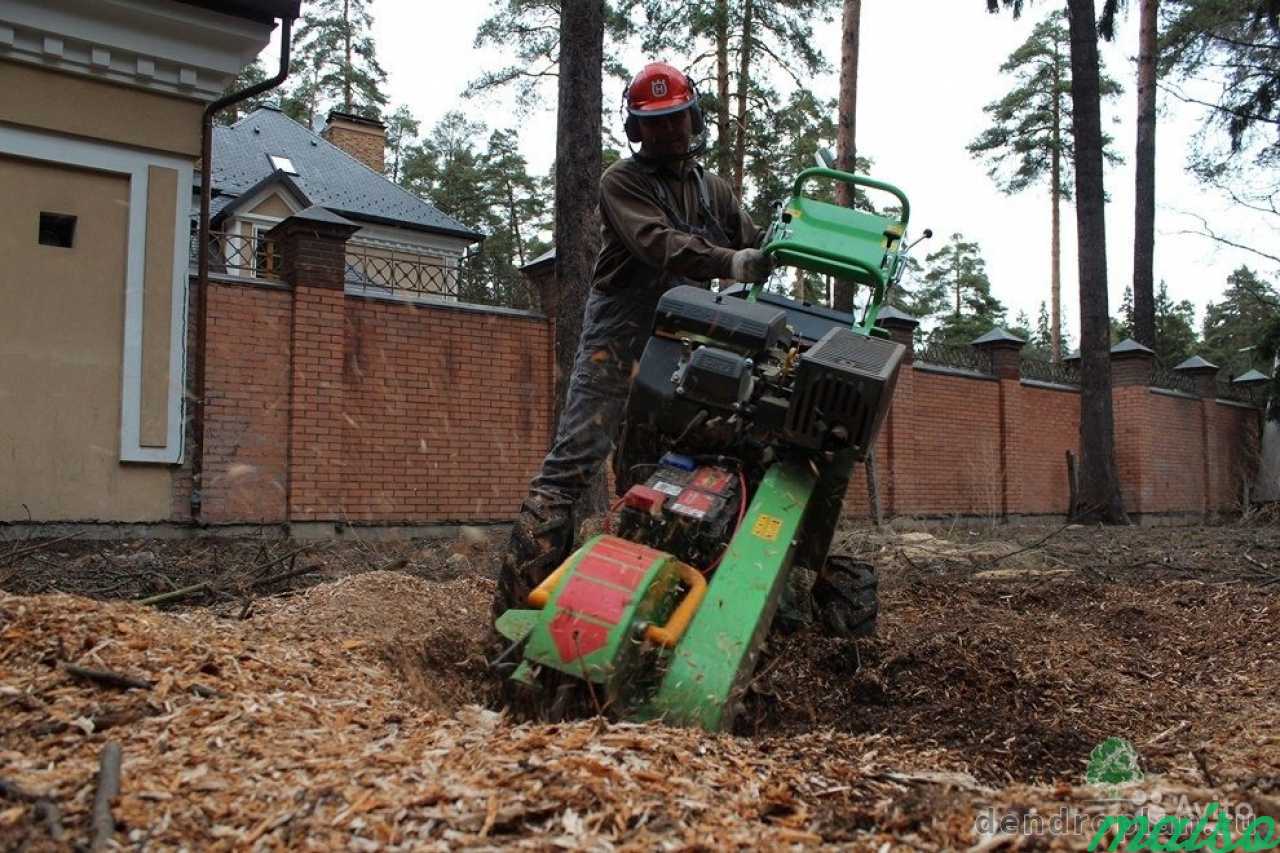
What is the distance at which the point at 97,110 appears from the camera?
8.48 meters

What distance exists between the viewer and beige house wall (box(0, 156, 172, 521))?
8.25 m

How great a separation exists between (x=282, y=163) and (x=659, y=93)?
2323 centimetres

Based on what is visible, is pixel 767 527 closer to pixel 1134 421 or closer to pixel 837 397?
pixel 837 397

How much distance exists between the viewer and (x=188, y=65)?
28.5 ft

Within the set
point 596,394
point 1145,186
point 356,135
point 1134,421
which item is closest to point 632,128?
point 596,394

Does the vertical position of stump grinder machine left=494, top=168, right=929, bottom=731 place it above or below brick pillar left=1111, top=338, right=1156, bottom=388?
below

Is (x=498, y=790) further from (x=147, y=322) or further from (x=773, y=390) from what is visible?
(x=147, y=322)

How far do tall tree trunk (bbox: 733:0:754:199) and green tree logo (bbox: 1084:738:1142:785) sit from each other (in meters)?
19.2

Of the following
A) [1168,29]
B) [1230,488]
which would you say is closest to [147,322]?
[1168,29]

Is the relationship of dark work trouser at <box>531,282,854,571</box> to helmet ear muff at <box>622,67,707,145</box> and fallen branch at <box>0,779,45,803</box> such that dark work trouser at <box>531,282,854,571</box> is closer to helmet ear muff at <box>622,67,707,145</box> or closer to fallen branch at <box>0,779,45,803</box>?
helmet ear muff at <box>622,67,707,145</box>

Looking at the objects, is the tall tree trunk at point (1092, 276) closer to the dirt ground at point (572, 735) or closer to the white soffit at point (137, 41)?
the dirt ground at point (572, 735)

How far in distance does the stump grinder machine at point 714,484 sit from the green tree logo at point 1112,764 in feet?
2.94

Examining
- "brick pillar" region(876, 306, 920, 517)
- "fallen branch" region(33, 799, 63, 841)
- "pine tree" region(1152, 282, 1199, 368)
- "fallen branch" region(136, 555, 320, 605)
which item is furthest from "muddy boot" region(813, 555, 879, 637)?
"pine tree" region(1152, 282, 1199, 368)

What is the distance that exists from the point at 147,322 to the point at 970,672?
7.50 metres
